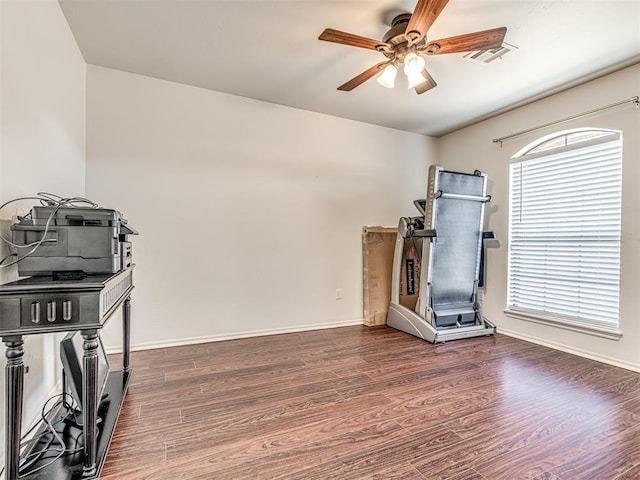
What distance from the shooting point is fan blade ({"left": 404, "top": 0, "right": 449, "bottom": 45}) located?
1.68m

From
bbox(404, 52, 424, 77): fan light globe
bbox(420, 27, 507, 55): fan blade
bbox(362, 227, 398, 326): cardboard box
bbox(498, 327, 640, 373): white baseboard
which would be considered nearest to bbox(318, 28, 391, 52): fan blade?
bbox(404, 52, 424, 77): fan light globe

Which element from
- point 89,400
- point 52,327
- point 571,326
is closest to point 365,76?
point 52,327

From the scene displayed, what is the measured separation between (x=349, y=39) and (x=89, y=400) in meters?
2.35

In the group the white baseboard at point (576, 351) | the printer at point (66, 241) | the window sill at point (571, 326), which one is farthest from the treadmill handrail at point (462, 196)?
the printer at point (66, 241)

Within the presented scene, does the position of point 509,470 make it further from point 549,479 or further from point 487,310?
point 487,310

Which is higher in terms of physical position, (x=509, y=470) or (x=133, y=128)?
(x=133, y=128)

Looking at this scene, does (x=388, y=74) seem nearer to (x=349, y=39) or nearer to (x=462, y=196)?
(x=349, y=39)

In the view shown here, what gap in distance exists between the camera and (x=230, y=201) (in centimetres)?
338

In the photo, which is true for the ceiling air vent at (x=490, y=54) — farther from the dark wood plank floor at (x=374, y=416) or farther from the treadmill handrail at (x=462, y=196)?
the dark wood plank floor at (x=374, y=416)

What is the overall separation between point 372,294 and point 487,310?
1.41 m

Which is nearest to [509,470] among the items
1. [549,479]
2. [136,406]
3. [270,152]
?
[549,479]

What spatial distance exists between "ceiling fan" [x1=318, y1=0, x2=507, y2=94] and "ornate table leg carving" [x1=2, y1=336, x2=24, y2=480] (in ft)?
6.98

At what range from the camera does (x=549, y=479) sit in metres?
1.43

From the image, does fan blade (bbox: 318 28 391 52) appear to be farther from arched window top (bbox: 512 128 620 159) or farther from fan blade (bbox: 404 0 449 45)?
arched window top (bbox: 512 128 620 159)
